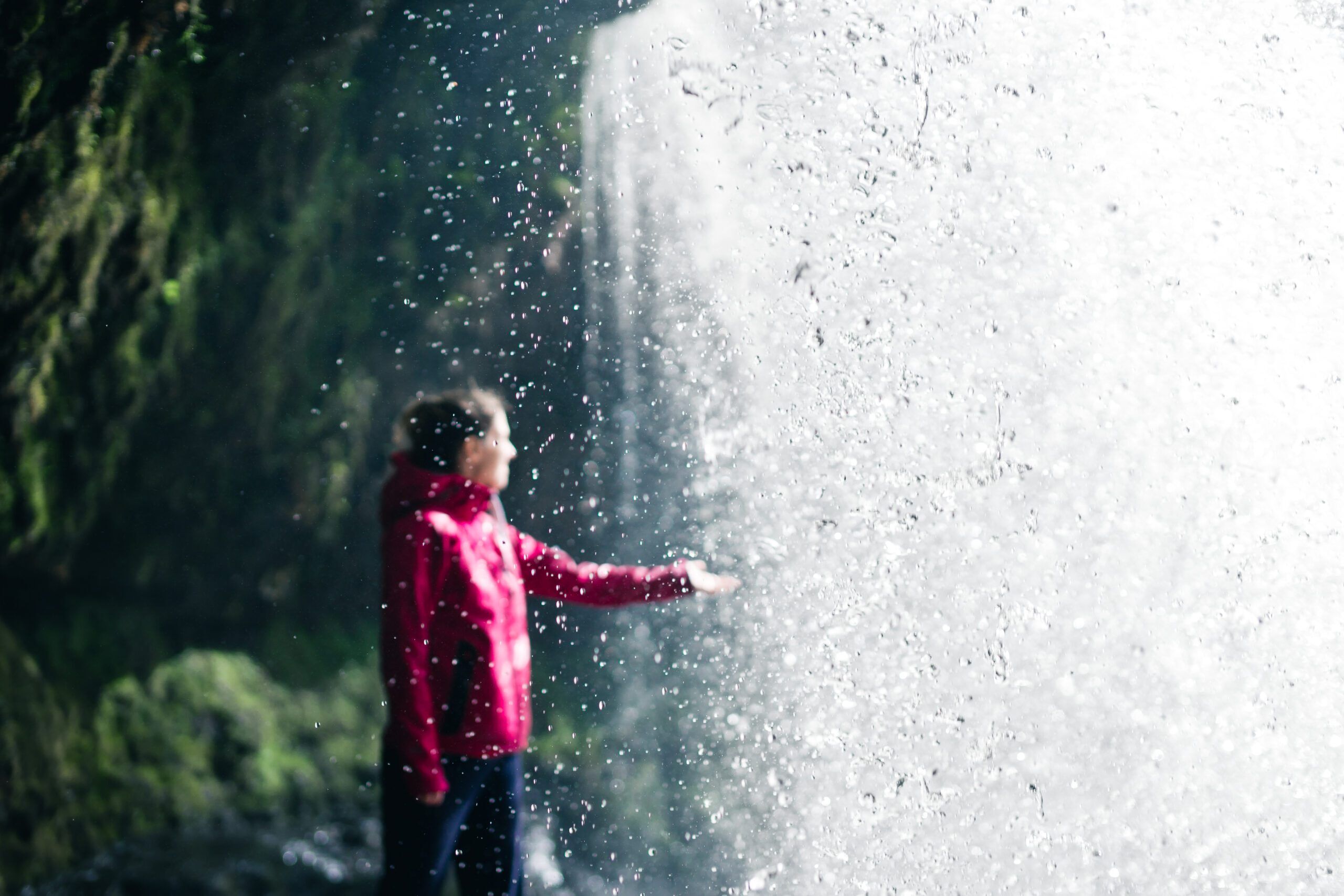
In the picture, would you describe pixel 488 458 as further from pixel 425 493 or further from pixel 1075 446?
pixel 1075 446

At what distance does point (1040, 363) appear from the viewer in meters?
2.73

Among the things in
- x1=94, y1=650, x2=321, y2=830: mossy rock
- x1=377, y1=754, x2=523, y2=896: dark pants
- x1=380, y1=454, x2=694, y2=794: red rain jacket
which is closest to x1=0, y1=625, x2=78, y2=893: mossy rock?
x1=94, y1=650, x2=321, y2=830: mossy rock

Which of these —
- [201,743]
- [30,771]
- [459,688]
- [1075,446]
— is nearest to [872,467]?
[1075,446]

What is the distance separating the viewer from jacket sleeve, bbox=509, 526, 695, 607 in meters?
1.51

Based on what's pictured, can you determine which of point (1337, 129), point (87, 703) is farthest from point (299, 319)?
point (1337, 129)

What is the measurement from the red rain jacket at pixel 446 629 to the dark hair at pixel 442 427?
0.02 meters

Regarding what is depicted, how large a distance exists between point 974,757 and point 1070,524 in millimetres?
722

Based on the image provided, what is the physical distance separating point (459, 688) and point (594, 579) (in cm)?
29

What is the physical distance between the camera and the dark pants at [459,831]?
1382 mm

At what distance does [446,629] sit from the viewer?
4.50ft

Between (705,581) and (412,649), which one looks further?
(705,581)

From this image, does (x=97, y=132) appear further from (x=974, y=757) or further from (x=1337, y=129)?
(x=1337, y=129)

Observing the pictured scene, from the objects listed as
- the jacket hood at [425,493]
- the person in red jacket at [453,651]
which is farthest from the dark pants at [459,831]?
the jacket hood at [425,493]

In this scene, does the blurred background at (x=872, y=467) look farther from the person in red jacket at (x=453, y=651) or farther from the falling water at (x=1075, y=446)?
the person in red jacket at (x=453, y=651)
